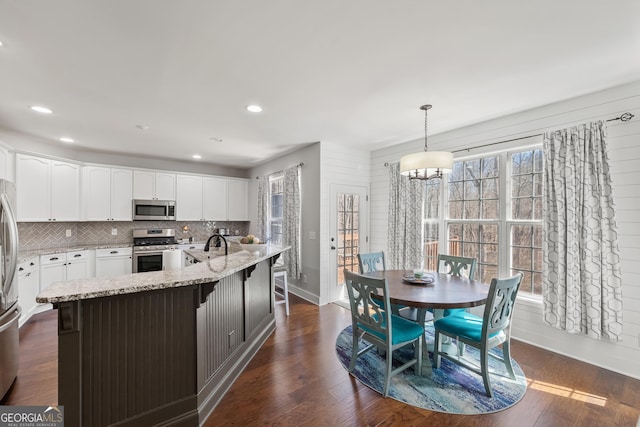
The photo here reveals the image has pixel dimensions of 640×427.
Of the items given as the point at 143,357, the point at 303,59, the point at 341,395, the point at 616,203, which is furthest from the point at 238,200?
the point at 616,203

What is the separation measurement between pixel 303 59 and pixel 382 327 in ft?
7.46

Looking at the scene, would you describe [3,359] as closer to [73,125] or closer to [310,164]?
[73,125]

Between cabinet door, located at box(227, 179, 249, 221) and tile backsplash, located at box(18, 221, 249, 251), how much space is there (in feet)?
0.99

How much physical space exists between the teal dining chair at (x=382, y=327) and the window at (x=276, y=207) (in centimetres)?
334

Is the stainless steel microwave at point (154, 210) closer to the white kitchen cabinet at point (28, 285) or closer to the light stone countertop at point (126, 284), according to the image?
the white kitchen cabinet at point (28, 285)

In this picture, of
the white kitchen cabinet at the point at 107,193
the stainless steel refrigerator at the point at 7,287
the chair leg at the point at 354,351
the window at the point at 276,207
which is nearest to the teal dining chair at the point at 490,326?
the chair leg at the point at 354,351

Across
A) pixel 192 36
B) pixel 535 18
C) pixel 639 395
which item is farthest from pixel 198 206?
pixel 639 395

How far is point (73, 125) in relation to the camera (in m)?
3.68

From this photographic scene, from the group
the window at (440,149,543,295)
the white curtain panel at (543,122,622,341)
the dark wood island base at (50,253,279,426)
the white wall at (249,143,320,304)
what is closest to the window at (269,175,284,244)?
the white wall at (249,143,320,304)

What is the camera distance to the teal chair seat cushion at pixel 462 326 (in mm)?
2271

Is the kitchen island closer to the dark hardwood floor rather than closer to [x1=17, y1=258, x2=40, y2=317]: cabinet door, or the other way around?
the dark hardwood floor

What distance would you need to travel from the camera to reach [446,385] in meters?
2.33

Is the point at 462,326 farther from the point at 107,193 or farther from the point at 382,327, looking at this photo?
the point at 107,193

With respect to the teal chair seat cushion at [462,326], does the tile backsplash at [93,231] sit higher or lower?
higher
